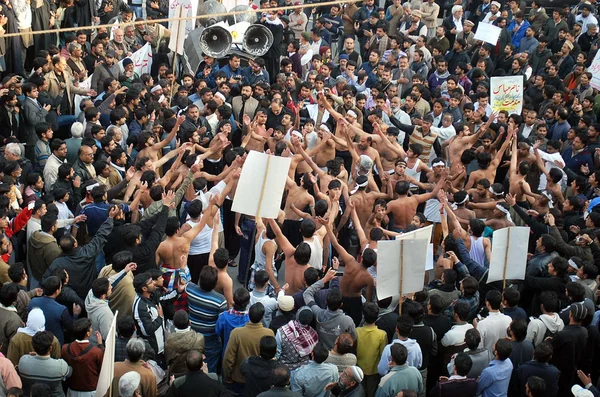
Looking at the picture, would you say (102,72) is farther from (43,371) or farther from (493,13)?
(493,13)

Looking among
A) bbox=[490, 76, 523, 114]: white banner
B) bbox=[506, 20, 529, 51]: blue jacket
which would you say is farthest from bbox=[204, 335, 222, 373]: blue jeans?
bbox=[506, 20, 529, 51]: blue jacket

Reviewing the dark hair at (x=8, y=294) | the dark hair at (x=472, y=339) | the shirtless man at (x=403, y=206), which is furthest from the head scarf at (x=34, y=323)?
the shirtless man at (x=403, y=206)

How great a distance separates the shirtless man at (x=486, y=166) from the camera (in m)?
12.2

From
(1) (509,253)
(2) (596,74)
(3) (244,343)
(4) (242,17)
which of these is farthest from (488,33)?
(3) (244,343)

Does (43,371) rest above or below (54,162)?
below

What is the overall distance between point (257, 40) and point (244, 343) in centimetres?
1056

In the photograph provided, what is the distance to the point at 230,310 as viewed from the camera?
784 cm

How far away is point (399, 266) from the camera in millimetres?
8023

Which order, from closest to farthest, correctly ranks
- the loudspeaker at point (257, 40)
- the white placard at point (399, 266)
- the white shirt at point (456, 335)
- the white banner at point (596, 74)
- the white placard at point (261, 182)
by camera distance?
the white shirt at point (456, 335) < the white placard at point (399, 266) < the white placard at point (261, 182) < the white banner at point (596, 74) < the loudspeaker at point (257, 40)

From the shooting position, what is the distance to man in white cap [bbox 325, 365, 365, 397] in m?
7.06

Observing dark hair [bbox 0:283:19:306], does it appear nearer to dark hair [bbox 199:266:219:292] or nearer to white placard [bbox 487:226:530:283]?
dark hair [bbox 199:266:219:292]

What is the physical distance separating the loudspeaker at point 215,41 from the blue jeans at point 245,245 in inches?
232

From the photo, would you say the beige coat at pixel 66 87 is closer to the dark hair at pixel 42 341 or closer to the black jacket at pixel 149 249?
the black jacket at pixel 149 249

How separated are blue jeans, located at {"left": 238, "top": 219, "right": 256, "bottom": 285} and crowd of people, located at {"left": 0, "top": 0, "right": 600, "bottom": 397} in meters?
0.04
